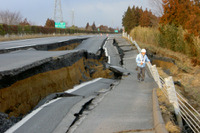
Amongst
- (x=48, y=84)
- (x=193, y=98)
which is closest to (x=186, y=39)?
(x=193, y=98)

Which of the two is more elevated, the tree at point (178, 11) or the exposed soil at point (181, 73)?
the tree at point (178, 11)

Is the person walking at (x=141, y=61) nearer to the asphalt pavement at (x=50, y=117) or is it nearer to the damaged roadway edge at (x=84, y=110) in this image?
the damaged roadway edge at (x=84, y=110)

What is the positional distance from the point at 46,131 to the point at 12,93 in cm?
225

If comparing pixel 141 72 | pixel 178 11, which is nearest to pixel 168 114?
pixel 141 72

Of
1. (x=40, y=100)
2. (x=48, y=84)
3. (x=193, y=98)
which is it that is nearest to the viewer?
(x=40, y=100)

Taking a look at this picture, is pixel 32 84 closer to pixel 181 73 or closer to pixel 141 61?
pixel 141 61

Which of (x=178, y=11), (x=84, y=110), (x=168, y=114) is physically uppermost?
(x=178, y=11)

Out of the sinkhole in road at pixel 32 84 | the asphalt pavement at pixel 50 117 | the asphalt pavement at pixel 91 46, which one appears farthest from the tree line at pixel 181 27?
the asphalt pavement at pixel 50 117

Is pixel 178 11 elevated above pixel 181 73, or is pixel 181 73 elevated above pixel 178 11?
pixel 178 11

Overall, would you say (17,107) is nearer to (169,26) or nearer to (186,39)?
(186,39)

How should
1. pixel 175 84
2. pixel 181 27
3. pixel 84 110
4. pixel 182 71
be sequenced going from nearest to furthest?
1. pixel 84 110
2. pixel 175 84
3. pixel 182 71
4. pixel 181 27

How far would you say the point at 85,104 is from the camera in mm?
6230

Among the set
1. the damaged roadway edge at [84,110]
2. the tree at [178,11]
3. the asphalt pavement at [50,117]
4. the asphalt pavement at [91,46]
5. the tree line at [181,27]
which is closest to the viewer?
the asphalt pavement at [50,117]

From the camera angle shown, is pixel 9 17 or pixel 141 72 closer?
pixel 141 72
